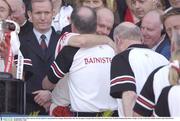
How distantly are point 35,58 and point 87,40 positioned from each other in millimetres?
1095

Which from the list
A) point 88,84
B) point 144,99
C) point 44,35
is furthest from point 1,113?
point 44,35

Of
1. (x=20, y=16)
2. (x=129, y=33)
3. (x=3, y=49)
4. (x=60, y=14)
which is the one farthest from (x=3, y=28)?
(x=60, y=14)

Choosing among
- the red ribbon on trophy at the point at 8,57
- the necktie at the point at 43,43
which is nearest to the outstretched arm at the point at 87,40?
the red ribbon on trophy at the point at 8,57

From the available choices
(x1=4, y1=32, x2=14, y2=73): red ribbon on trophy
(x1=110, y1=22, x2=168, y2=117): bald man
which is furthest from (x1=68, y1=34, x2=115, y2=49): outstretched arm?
(x1=4, y1=32, x2=14, y2=73): red ribbon on trophy

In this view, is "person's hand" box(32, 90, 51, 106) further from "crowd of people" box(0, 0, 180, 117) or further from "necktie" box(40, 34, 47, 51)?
"necktie" box(40, 34, 47, 51)

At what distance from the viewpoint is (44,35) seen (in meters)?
7.98

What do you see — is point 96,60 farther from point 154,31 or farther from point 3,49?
point 154,31

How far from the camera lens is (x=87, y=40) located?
6.72 metres

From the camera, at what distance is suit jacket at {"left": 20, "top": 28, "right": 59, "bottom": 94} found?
7408 mm

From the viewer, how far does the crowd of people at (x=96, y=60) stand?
5605mm

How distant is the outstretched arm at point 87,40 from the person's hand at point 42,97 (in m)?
0.72

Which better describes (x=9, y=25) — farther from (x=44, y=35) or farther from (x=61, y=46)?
(x=44, y=35)

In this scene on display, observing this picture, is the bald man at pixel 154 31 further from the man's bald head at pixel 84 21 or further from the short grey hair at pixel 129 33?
the short grey hair at pixel 129 33

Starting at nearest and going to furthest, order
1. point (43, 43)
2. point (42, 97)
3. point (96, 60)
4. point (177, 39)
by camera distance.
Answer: point (177, 39) < point (96, 60) < point (42, 97) < point (43, 43)
